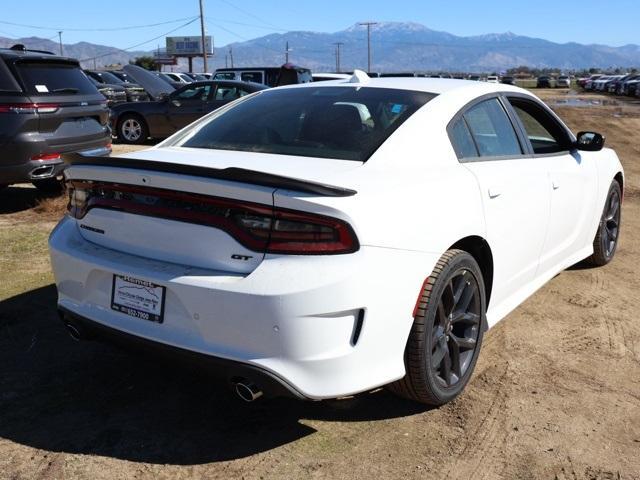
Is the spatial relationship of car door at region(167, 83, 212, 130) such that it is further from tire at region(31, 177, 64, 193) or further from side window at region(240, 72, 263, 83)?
tire at region(31, 177, 64, 193)

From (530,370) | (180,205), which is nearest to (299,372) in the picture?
(180,205)

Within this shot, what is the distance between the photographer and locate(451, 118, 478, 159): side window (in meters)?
3.44

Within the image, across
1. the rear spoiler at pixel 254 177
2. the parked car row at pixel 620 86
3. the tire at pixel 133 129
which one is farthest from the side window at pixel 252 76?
the parked car row at pixel 620 86

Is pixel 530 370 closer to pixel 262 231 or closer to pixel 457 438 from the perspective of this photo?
pixel 457 438

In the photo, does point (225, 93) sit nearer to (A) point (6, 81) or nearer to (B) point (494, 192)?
(A) point (6, 81)

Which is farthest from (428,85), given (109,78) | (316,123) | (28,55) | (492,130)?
(109,78)

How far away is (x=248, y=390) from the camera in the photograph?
8.71 feet

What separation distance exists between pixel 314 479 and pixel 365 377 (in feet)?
1.50

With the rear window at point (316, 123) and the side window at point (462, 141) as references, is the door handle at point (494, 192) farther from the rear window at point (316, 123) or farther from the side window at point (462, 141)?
the rear window at point (316, 123)

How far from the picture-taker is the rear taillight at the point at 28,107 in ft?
21.8

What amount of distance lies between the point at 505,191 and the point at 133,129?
12.2m

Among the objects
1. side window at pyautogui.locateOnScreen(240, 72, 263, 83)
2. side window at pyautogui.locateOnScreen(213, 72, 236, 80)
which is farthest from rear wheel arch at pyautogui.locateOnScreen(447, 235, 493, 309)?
side window at pyautogui.locateOnScreen(213, 72, 236, 80)

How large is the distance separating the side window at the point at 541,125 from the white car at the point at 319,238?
476mm

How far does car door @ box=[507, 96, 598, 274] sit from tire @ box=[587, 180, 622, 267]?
1.17 feet
